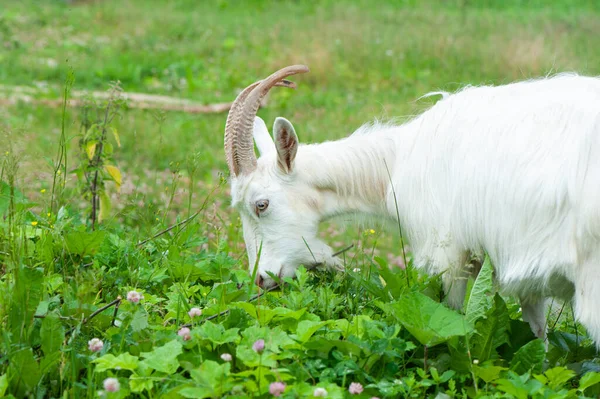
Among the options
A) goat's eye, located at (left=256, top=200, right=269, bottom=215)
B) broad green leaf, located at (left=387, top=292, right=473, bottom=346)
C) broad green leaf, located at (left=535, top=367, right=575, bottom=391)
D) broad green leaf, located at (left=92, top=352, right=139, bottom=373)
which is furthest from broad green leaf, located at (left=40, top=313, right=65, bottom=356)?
broad green leaf, located at (left=535, top=367, right=575, bottom=391)

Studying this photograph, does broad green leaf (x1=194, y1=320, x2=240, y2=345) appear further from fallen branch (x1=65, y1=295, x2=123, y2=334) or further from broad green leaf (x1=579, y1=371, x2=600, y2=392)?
broad green leaf (x1=579, y1=371, x2=600, y2=392)

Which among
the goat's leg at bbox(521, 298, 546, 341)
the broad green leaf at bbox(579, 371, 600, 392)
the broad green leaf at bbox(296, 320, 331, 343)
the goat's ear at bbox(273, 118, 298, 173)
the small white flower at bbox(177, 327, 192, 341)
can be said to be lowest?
the goat's leg at bbox(521, 298, 546, 341)

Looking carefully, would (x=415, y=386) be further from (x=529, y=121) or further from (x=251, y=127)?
(x=251, y=127)

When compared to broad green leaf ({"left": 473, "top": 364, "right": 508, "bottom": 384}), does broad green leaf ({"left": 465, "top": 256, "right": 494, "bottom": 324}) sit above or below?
above

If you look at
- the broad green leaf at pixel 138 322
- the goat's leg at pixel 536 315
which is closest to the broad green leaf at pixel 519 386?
the goat's leg at pixel 536 315

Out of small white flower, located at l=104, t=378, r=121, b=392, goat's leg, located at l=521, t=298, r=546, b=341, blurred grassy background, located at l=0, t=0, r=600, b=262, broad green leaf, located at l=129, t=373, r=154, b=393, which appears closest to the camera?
small white flower, located at l=104, t=378, r=121, b=392

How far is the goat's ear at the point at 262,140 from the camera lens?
5.08 meters

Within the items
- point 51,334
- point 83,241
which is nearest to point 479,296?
point 51,334

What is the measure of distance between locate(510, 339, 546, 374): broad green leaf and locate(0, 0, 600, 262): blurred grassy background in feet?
17.5

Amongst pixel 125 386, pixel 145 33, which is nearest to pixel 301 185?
pixel 125 386

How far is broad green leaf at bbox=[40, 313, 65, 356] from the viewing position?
3.20 metres

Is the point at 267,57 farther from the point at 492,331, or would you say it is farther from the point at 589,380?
the point at 589,380

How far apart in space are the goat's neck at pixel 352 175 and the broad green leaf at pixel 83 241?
3.90 feet

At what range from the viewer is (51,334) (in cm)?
320
